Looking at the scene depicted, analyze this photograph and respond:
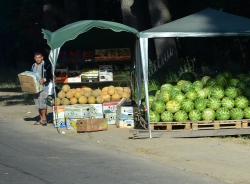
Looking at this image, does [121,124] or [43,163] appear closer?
[43,163]

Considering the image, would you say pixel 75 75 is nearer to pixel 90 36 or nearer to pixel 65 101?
pixel 65 101

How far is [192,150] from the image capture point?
11086 mm

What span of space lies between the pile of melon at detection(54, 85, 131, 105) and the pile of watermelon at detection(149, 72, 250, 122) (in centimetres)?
223

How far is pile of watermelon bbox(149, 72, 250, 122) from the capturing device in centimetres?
1231

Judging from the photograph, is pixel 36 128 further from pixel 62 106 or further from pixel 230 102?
pixel 230 102

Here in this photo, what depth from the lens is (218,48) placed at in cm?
2352

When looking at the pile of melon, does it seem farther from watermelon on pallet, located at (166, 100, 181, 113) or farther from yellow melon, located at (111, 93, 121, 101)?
watermelon on pallet, located at (166, 100, 181, 113)

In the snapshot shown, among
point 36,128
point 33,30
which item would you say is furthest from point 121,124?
point 33,30

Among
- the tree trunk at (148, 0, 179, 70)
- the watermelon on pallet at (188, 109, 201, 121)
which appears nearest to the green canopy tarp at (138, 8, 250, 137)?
the watermelon on pallet at (188, 109, 201, 121)

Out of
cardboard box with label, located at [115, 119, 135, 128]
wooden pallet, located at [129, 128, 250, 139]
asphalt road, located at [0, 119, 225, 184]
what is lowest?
asphalt road, located at [0, 119, 225, 184]

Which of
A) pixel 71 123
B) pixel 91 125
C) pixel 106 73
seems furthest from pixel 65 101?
pixel 106 73

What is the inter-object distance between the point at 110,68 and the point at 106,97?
87 cm

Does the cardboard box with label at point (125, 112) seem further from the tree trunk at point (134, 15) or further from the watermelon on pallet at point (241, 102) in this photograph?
the tree trunk at point (134, 15)

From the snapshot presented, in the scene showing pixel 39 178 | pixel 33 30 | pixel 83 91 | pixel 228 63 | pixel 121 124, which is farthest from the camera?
pixel 33 30
